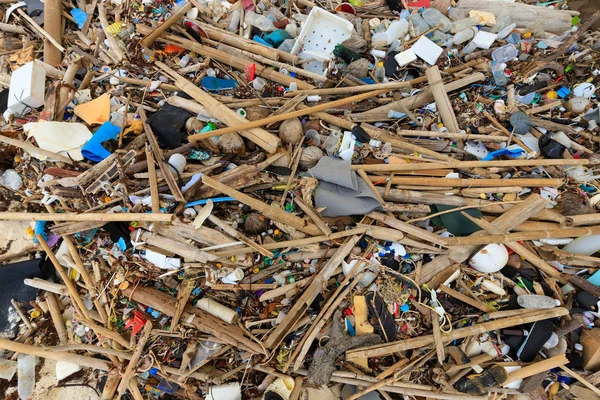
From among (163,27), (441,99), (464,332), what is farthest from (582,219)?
(163,27)

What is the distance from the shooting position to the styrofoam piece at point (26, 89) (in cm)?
485

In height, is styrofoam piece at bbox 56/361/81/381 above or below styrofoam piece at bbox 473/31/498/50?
below

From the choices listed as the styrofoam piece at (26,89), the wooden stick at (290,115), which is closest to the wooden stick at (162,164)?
the wooden stick at (290,115)

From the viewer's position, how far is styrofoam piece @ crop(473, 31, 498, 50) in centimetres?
568

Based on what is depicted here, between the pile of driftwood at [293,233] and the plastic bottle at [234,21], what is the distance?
80 centimetres

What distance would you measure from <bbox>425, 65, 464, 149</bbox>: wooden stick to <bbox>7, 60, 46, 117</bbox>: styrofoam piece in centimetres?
607

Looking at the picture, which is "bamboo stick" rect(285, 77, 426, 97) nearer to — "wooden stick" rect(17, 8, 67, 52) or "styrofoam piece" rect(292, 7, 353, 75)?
"styrofoam piece" rect(292, 7, 353, 75)

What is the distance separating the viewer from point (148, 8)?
18.8 feet

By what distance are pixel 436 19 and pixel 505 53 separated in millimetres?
1335

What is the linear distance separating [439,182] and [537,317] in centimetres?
213

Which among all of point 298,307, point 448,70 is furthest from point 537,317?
point 448,70

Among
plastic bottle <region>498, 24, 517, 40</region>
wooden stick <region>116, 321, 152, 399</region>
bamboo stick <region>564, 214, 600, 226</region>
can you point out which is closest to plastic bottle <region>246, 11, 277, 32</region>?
plastic bottle <region>498, 24, 517, 40</region>

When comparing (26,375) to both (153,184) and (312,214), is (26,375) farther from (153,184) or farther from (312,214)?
(312,214)

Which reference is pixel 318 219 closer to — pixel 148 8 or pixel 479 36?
pixel 479 36
